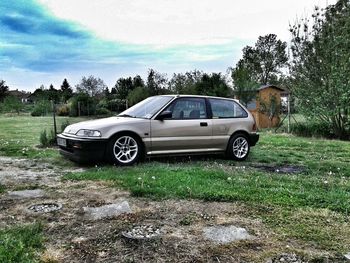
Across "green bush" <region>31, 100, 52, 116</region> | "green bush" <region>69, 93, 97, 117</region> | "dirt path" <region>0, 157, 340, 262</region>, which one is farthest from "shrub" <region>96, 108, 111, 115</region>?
"dirt path" <region>0, 157, 340, 262</region>

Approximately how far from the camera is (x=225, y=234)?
371 centimetres

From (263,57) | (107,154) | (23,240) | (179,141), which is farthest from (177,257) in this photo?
(263,57)

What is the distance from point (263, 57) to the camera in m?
51.3

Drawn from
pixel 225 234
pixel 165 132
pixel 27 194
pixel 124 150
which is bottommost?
pixel 225 234

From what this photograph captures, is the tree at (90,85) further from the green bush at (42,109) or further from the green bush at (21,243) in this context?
the green bush at (21,243)

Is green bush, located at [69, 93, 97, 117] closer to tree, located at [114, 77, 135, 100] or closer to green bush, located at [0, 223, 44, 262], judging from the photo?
tree, located at [114, 77, 135, 100]

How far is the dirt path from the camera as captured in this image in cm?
324

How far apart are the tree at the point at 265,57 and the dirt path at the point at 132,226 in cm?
4424

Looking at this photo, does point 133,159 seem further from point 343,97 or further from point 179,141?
point 343,97

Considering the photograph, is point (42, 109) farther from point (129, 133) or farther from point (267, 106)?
point (129, 133)

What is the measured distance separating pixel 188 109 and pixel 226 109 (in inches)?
42.0

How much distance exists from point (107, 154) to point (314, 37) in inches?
536

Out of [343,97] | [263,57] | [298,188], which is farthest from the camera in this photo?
[263,57]

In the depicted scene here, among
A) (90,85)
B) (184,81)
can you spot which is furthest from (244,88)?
(90,85)
